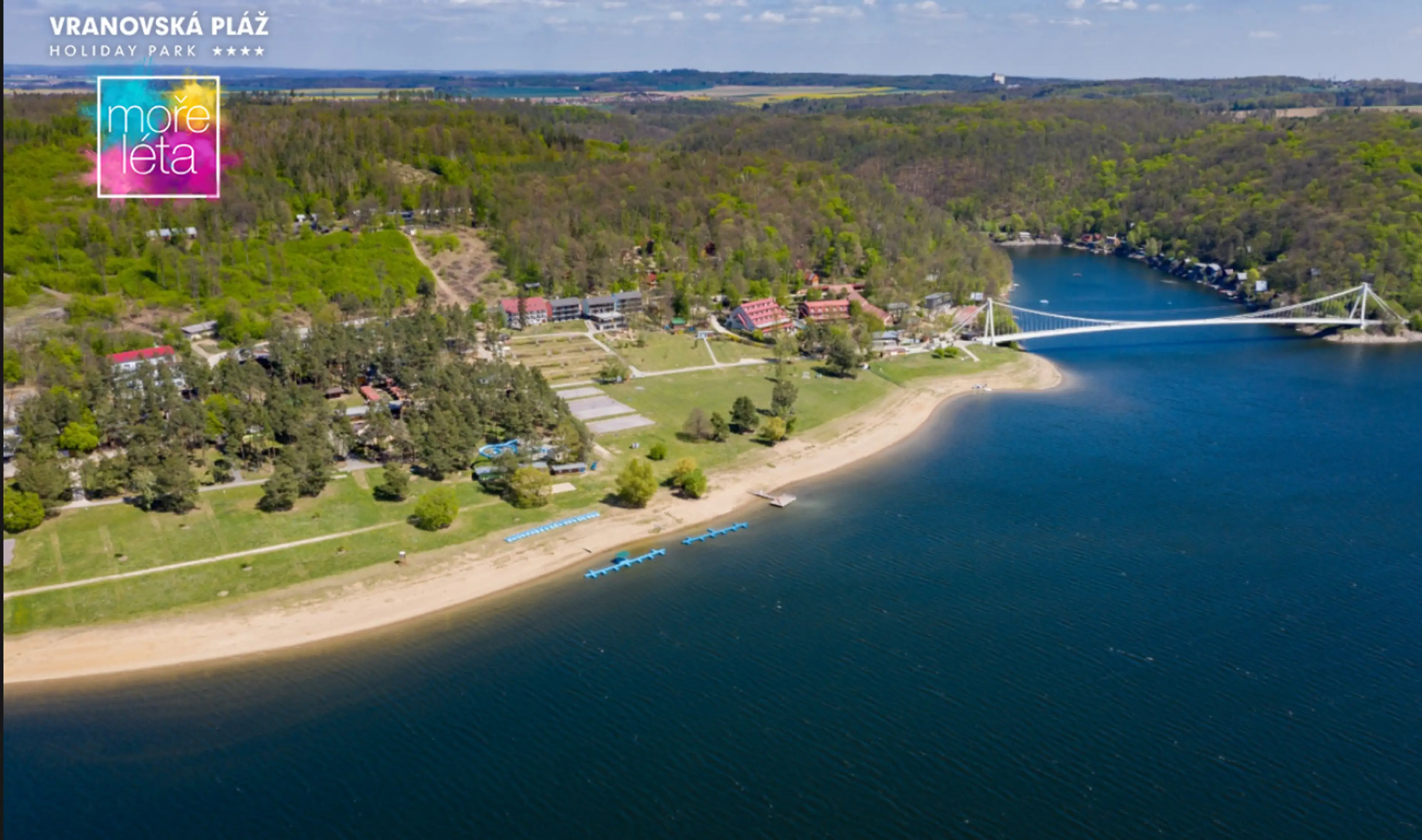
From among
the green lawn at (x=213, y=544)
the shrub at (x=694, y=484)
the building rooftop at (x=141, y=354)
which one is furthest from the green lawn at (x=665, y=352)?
the building rooftop at (x=141, y=354)

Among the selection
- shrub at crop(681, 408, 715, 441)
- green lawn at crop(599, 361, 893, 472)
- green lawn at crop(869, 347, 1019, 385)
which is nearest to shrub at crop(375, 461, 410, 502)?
green lawn at crop(599, 361, 893, 472)

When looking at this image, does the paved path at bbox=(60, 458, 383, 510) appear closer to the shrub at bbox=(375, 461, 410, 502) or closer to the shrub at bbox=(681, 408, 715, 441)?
the shrub at bbox=(375, 461, 410, 502)

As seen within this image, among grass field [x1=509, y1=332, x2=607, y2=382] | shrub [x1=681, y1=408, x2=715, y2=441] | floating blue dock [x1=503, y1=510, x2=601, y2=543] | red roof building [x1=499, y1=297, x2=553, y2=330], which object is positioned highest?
red roof building [x1=499, y1=297, x2=553, y2=330]

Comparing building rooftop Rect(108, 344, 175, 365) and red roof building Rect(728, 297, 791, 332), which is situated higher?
red roof building Rect(728, 297, 791, 332)

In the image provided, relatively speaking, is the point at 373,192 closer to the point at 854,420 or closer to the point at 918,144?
the point at 854,420

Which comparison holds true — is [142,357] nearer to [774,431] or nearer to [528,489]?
[528,489]

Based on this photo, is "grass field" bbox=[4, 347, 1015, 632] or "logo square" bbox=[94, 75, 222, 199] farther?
"logo square" bbox=[94, 75, 222, 199]

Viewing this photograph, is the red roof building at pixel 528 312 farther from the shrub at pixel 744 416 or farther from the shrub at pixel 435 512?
the shrub at pixel 435 512

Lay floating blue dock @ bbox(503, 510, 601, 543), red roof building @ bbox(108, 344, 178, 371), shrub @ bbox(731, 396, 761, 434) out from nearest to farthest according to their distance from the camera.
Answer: floating blue dock @ bbox(503, 510, 601, 543), shrub @ bbox(731, 396, 761, 434), red roof building @ bbox(108, 344, 178, 371)

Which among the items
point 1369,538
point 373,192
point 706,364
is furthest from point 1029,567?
point 373,192
